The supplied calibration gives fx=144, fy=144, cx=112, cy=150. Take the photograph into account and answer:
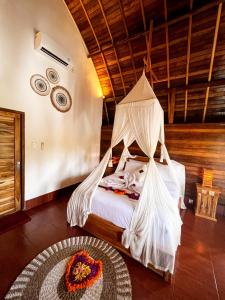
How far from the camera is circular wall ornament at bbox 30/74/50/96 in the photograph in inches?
113

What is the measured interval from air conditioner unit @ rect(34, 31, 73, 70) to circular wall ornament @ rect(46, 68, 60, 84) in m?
0.24

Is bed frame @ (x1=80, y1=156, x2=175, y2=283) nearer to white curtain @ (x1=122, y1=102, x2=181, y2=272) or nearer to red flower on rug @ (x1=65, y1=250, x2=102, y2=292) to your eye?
white curtain @ (x1=122, y1=102, x2=181, y2=272)

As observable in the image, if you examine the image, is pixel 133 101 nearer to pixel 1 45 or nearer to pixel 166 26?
pixel 166 26

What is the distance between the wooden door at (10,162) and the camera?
8.38 feet

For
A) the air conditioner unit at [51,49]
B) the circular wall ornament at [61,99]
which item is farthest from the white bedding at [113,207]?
the air conditioner unit at [51,49]

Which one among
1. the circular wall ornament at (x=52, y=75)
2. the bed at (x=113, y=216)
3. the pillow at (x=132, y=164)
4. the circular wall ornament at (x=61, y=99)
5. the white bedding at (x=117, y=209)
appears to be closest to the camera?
the white bedding at (x=117, y=209)

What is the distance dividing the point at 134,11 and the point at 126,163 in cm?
328

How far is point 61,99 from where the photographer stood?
11.3 feet

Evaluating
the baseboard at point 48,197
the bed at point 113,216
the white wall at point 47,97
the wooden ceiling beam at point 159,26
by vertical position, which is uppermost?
the wooden ceiling beam at point 159,26

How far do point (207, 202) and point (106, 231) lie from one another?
227cm

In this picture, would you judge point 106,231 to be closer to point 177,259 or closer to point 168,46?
point 177,259

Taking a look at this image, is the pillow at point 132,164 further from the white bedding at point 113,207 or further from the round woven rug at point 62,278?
the round woven rug at point 62,278

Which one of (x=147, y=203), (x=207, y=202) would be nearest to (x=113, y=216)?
(x=147, y=203)

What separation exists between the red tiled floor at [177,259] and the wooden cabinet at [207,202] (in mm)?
163
